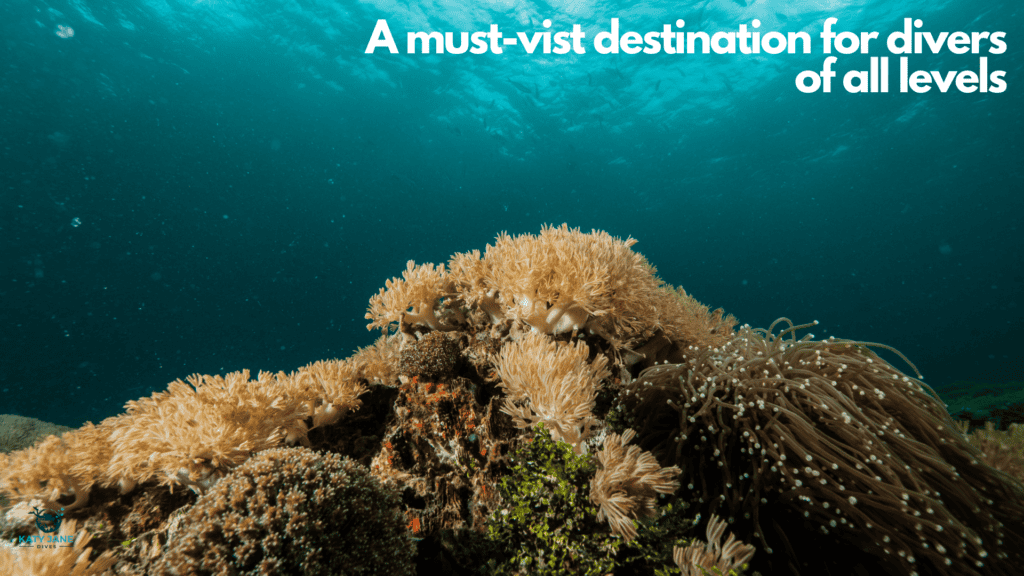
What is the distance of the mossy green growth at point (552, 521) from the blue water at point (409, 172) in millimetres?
9625

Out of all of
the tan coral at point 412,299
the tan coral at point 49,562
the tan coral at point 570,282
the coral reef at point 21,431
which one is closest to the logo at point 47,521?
the tan coral at point 49,562

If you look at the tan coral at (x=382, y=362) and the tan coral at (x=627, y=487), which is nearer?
the tan coral at (x=627, y=487)

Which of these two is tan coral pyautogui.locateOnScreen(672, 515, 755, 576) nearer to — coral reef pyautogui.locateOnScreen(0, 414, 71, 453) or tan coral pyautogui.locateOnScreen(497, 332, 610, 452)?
tan coral pyautogui.locateOnScreen(497, 332, 610, 452)

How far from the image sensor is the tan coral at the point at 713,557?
5.85ft

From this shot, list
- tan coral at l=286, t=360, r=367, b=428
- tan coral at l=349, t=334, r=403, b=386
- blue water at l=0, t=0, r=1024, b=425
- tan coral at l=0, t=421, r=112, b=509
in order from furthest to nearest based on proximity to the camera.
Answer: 1. blue water at l=0, t=0, r=1024, b=425
2. tan coral at l=349, t=334, r=403, b=386
3. tan coral at l=286, t=360, r=367, b=428
4. tan coral at l=0, t=421, r=112, b=509

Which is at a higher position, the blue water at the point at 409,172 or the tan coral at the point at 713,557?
the blue water at the point at 409,172

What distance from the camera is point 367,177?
3292 inches

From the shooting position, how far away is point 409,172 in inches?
3014

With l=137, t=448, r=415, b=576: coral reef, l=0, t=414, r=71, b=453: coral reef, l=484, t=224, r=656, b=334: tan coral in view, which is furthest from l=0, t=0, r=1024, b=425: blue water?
l=0, t=414, r=71, b=453: coral reef

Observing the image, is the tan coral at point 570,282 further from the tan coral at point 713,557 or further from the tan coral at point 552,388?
the tan coral at point 713,557

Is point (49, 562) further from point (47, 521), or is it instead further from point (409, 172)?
point (409, 172)

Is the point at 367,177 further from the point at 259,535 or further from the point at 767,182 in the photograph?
the point at 259,535

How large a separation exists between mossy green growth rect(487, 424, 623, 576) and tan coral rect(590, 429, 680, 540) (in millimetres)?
100

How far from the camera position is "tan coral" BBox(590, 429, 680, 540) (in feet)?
6.17
